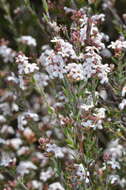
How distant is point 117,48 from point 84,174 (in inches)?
29.7

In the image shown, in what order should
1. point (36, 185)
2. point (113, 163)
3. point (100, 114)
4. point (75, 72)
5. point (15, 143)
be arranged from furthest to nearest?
point (15, 143) → point (36, 185) → point (113, 163) → point (100, 114) → point (75, 72)

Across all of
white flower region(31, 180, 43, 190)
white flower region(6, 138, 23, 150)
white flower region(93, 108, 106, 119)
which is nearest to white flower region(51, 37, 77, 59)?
white flower region(93, 108, 106, 119)

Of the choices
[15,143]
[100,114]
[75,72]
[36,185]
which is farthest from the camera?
[15,143]

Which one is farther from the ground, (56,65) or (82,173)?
(56,65)

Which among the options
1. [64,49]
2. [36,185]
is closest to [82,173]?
[64,49]

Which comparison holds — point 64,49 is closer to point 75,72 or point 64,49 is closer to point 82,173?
point 75,72

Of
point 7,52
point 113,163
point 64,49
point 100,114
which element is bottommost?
point 113,163

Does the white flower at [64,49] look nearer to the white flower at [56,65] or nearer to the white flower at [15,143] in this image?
the white flower at [56,65]

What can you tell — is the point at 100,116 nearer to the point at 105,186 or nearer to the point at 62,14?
the point at 105,186

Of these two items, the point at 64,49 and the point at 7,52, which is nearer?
the point at 64,49

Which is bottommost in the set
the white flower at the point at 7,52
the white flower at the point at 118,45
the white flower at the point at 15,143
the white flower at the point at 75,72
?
the white flower at the point at 75,72

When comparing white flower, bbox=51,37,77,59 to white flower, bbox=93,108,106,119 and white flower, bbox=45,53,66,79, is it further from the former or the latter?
white flower, bbox=93,108,106,119

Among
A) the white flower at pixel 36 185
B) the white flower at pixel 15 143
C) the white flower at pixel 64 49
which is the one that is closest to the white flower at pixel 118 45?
the white flower at pixel 64 49

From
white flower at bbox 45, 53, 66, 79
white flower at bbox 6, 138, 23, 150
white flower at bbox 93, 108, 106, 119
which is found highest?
white flower at bbox 6, 138, 23, 150
